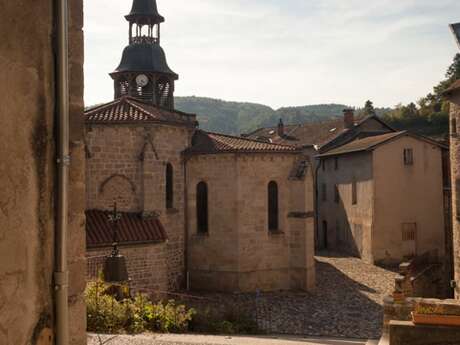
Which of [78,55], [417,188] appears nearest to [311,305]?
[417,188]

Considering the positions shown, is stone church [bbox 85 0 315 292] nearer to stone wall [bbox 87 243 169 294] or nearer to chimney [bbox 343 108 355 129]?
stone wall [bbox 87 243 169 294]

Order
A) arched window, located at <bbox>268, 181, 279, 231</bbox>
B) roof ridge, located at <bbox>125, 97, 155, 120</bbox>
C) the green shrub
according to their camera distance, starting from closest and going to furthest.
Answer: the green shrub < roof ridge, located at <bbox>125, 97, 155, 120</bbox> < arched window, located at <bbox>268, 181, 279, 231</bbox>

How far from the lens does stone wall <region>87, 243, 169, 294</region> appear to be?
17.2 m

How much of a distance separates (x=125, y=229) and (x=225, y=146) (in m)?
5.81

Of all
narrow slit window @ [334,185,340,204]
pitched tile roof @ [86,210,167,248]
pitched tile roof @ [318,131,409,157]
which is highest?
pitched tile roof @ [318,131,409,157]

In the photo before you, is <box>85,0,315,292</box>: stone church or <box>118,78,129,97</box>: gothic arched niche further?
<box>118,78,129,97</box>: gothic arched niche

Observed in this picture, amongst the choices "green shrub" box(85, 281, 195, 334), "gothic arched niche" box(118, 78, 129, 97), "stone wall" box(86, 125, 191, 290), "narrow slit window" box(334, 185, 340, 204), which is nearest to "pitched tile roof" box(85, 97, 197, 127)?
"stone wall" box(86, 125, 191, 290)

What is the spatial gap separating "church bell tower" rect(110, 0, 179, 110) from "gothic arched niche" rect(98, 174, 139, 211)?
7.58 m

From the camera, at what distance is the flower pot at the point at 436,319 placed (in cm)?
741

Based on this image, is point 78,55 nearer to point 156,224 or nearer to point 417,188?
point 156,224

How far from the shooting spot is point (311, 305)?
18.5 metres

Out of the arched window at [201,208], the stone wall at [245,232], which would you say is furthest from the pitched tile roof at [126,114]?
the arched window at [201,208]

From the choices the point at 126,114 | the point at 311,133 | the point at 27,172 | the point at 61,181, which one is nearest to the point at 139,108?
the point at 126,114

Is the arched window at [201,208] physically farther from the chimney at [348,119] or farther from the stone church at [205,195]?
the chimney at [348,119]
